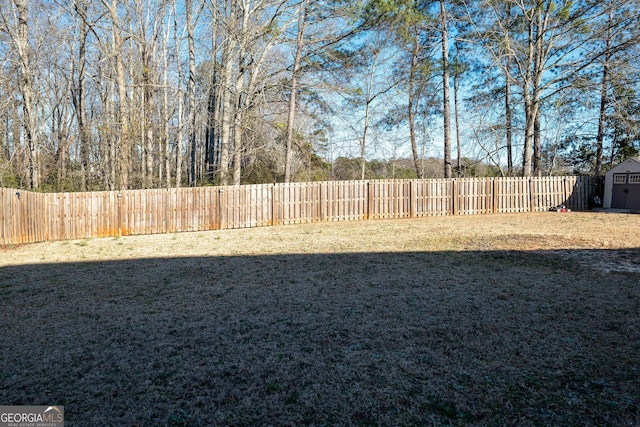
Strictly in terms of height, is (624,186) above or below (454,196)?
above

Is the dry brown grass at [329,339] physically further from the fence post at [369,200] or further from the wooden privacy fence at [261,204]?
the fence post at [369,200]

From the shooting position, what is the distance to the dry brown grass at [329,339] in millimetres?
2268

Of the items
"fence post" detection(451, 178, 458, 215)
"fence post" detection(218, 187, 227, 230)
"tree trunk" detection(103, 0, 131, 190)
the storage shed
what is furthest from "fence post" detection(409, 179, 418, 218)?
"tree trunk" detection(103, 0, 131, 190)

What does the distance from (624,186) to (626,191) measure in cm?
23

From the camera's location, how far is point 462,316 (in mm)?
3785

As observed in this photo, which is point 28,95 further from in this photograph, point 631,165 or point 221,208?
point 631,165

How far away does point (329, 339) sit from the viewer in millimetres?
3279

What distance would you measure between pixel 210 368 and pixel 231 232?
28.1ft

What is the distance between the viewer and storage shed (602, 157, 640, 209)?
1512cm

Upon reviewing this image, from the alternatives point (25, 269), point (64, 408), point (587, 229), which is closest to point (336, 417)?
point (64, 408)

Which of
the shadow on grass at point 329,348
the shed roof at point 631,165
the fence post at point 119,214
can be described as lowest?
the shadow on grass at point 329,348

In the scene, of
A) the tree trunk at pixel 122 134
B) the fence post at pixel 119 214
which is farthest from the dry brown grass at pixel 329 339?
the tree trunk at pixel 122 134

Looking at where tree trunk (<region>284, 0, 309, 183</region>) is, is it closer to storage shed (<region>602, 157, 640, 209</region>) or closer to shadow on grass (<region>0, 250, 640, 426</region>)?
shadow on grass (<region>0, 250, 640, 426</region>)

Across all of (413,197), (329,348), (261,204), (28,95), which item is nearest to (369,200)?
(413,197)
